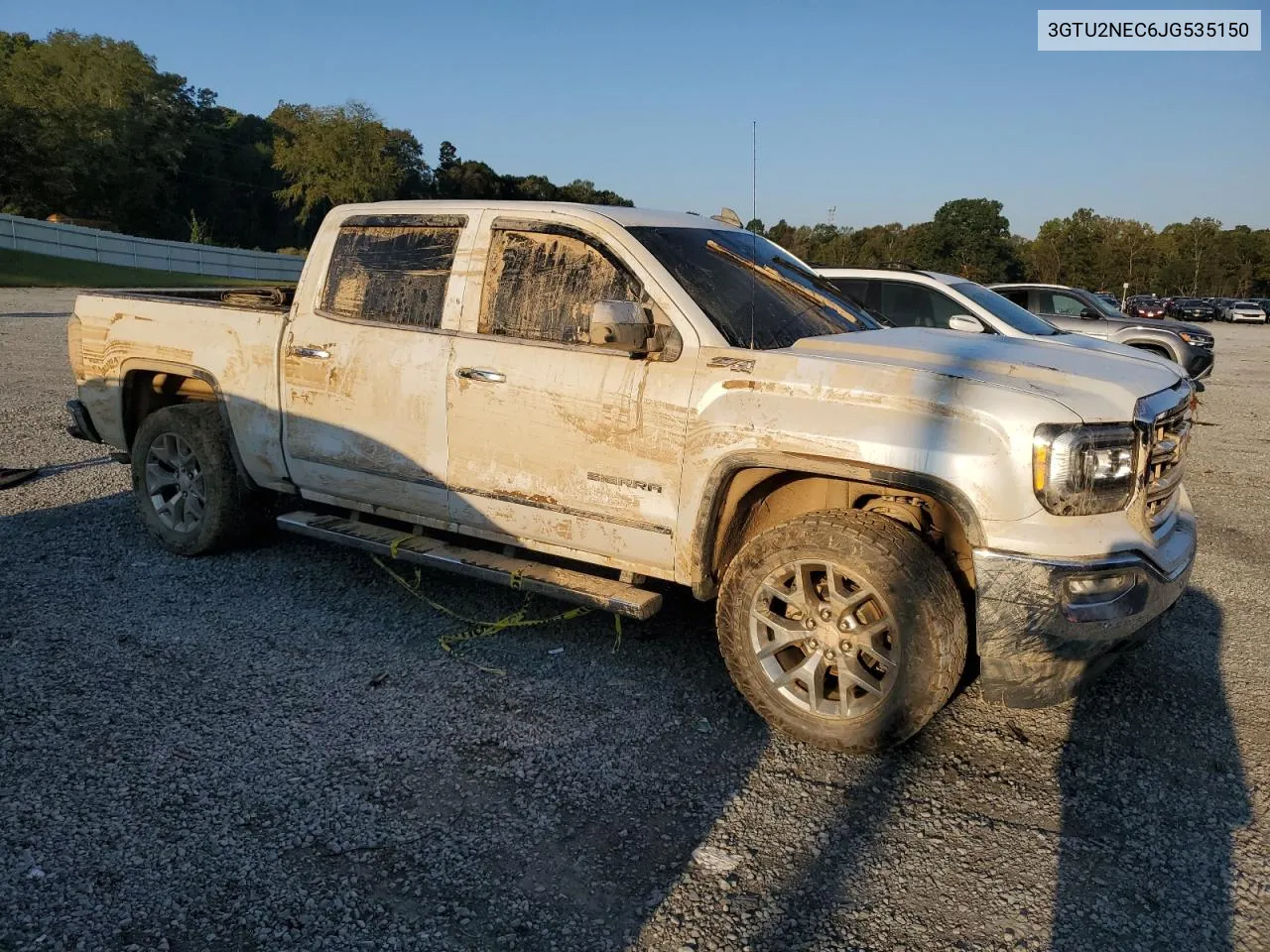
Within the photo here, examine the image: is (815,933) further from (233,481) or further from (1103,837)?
(233,481)

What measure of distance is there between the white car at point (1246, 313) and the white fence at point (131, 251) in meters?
53.3

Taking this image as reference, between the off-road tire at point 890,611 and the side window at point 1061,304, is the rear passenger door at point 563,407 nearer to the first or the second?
the off-road tire at point 890,611

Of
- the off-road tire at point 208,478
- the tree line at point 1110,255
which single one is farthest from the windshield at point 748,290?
the tree line at point 1110,255

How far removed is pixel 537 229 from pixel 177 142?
72352 mm

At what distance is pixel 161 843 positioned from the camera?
124 inches

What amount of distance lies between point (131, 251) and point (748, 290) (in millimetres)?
47689

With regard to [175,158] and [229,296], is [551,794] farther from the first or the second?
[175,158]

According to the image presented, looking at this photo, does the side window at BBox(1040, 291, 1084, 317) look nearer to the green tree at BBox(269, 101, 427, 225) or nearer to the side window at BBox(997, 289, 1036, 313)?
the side window at BBox(997, 289, 1036, 313)

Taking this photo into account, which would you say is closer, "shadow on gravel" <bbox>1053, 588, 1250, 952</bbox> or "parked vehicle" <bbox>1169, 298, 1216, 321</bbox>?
"shadow on gravel" <bbox>1053, 588, 1250, 952</bbox>

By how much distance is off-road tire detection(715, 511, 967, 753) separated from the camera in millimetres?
3621

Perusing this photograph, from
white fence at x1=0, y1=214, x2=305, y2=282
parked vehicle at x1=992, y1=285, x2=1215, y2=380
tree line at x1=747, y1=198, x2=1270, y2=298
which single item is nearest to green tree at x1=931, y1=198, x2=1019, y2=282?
tree line at x1=747, y1=198, x2=1270, y2=298

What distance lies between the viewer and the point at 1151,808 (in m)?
3.51

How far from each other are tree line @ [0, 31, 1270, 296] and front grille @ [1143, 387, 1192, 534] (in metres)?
34.9

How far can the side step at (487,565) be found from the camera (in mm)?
4270
